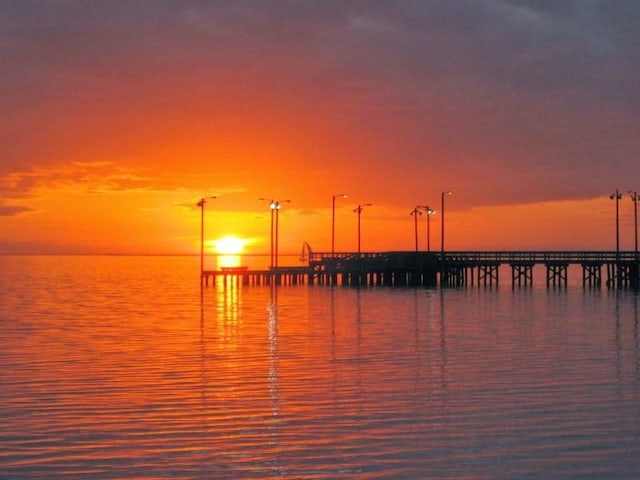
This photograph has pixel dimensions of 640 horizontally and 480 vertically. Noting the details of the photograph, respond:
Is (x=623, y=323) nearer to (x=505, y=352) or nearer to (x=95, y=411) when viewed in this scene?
(x=505, y=352)

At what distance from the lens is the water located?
47.9ft

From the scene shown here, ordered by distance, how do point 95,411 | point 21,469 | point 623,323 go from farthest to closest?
point 623,323, point 95,411, point 21,469

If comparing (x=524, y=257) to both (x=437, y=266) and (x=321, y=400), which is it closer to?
(x=437, y=266)

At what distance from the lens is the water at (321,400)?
14.6 meters

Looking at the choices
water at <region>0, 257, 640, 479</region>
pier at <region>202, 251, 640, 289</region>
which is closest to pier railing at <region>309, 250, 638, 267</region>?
pier at <region>202, 251, 640, 289</region>

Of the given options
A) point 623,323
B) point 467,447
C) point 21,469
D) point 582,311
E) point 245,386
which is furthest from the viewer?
point 582,311

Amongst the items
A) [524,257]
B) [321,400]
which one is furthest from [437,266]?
[321,400]

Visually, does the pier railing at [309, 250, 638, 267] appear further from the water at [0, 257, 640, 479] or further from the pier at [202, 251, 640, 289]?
the water at [0, 257, 640, 479]

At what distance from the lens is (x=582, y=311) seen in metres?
51.5

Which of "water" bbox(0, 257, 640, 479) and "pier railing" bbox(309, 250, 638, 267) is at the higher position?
"pier railing" bbox(309, 250, 638, 267)

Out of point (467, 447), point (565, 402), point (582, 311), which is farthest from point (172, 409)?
point (582, 311)

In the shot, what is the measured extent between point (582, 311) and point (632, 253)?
38.3m

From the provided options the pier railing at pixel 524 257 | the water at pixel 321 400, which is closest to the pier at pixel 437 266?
the pier railing at pixel 524 257

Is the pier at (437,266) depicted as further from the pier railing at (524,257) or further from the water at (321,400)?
the water at (321,400)
